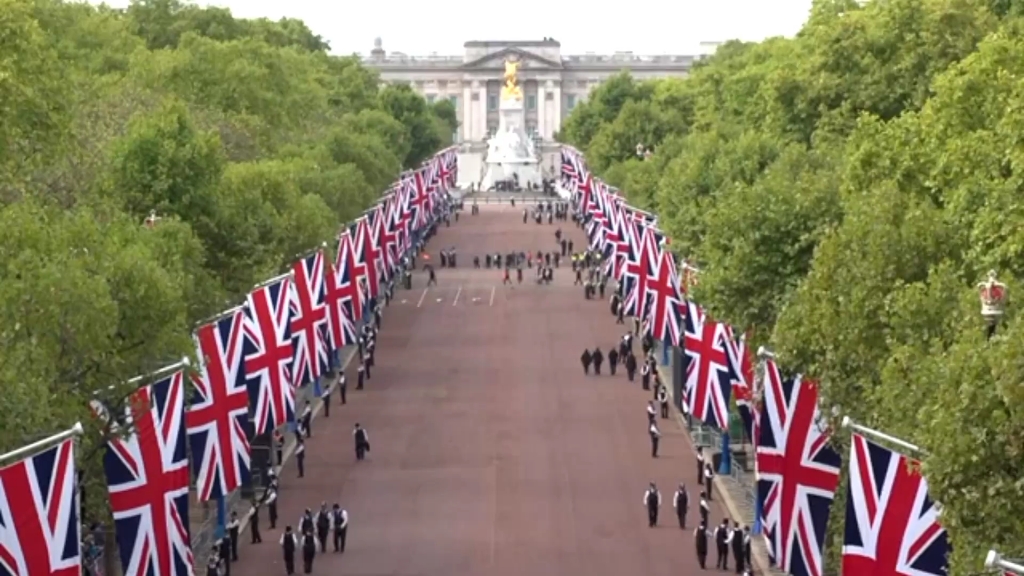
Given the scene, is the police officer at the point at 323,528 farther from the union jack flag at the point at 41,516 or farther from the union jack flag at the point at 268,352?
the union jack flag at the point at 41,516

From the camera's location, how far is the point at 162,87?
76062 mm

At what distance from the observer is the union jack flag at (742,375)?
43.0 meters

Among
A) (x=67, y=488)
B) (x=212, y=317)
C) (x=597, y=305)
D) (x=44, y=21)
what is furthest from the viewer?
(x=597, y=305)

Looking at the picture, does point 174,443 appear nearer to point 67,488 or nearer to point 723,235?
point 67,488

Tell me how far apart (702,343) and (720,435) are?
6533mm

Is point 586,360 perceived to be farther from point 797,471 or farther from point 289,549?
point 797,471

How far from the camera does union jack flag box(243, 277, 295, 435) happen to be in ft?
140

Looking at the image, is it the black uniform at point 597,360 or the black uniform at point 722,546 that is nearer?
the black uniform at point 722,546

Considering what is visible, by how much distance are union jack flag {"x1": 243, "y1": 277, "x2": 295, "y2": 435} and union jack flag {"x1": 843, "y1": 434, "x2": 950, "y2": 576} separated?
18204 millimetres

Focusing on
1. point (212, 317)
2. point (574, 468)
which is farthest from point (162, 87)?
point (212, 317)

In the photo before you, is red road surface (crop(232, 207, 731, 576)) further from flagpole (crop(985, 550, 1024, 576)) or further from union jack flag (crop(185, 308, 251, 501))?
flagpole (crop(985, 550, 1024, 576))

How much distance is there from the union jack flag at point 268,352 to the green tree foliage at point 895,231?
897 cm

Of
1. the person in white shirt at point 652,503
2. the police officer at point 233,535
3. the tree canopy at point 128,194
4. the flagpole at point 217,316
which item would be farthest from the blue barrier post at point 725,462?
the flagpole at point 217,316

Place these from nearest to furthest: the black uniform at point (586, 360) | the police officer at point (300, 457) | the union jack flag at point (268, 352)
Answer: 1. the union jack flag at point (268, 352)
2. the police officer at point (300, 457)
3. the black uniform at point (586, 360)
